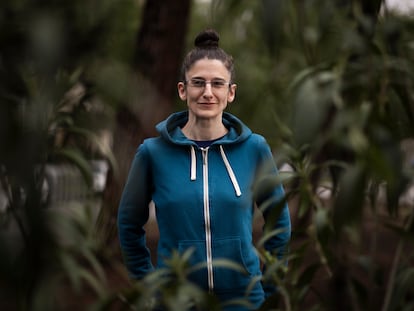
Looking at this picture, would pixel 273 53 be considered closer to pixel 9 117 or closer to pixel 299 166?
pixel 9 117

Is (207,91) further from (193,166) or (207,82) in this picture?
(193,166)

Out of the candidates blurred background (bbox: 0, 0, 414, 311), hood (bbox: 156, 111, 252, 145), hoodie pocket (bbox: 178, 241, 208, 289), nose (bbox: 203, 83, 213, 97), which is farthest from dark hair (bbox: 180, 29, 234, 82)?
blurred background (bbox: 0, 0, 414, 311)

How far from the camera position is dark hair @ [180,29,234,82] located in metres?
2.56

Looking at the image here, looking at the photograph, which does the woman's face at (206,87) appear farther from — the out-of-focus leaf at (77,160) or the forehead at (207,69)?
the out-of-focus leaf at (77,160)

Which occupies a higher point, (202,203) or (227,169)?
(227,169)

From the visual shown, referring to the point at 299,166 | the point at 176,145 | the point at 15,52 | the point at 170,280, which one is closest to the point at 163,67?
the point at 176,145

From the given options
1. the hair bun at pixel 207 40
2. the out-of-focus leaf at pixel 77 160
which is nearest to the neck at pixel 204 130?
the hair bun at pixel 207 40

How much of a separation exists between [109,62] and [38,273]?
0.92 feet

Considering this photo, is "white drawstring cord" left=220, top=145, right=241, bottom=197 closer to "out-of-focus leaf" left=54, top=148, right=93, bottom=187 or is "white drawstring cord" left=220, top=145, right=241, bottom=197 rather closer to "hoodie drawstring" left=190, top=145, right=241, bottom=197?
"hoodie drawstring" left=190, top=145, right=241, bottom=197

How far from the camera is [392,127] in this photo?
4.40 feet

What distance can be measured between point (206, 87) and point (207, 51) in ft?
0.48

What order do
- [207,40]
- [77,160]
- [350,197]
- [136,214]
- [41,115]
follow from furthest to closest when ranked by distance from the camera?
[136,214] < [207,40] < [77,160] < [350,197] < [41,115]

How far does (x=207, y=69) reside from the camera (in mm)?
2543

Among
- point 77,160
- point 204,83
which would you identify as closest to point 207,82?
point 204,83
